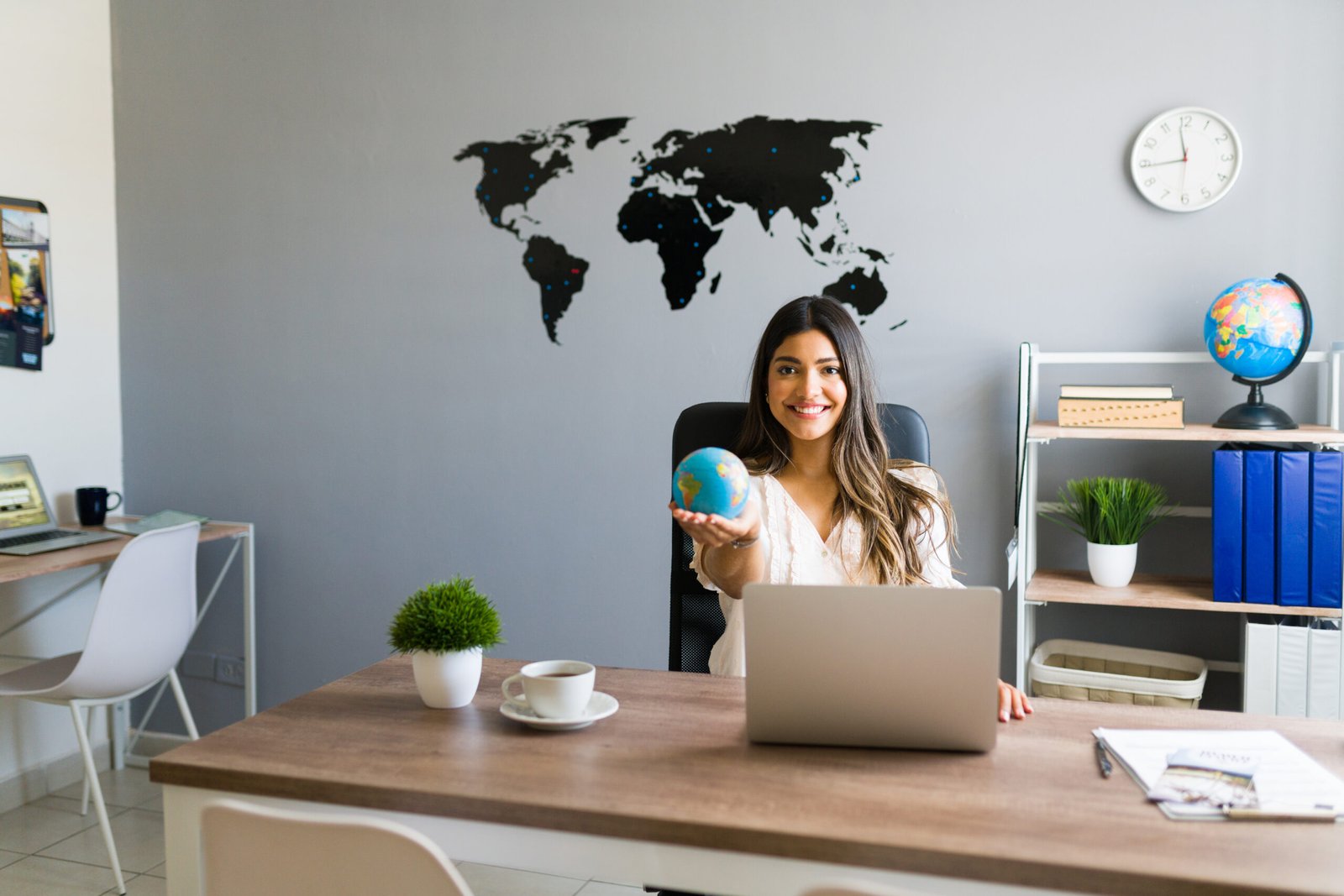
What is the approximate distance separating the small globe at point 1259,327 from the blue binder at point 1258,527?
0.67 ft

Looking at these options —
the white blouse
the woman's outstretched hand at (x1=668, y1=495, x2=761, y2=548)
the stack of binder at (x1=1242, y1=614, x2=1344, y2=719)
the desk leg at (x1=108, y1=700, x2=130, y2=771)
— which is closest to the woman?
the white blouse

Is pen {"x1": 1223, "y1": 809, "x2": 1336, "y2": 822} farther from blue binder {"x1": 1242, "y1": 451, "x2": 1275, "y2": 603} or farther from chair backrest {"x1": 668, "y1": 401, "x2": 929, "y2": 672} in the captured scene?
blue binder {"x1": 1242, "y1": 451, "x2": 1275, "y2": 603}

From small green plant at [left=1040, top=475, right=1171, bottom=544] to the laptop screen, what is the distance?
2.83 meters

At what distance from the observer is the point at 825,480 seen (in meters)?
1.90

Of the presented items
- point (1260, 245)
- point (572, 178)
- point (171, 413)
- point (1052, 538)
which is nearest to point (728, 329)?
point (572, 178)

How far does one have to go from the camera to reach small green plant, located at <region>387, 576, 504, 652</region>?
Result: 134cm

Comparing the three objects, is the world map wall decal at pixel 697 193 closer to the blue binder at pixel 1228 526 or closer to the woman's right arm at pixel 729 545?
the blue binder at pixel 1228 526

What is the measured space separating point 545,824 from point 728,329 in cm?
203

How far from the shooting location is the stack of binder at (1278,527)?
7.40 ft

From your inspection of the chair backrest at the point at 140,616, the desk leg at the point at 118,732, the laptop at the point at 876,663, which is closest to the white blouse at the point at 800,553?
the laptop at the point at 876,663

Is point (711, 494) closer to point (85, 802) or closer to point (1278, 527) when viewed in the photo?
point (1278, 527)

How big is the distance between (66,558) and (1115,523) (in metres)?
2.56

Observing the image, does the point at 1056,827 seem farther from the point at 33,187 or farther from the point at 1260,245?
the point at 33,187

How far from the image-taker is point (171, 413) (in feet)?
11.5
